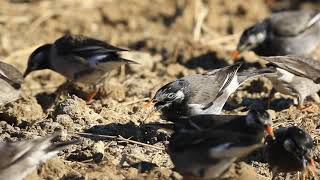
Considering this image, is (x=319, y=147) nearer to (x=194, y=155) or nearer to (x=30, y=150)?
(x=194, y=155)

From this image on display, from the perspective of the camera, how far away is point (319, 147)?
33.6ft

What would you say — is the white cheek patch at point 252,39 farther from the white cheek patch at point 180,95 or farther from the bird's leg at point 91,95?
the white cheek patch at point 180,95

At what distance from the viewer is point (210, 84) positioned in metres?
10.9

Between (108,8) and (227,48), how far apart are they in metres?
2.99

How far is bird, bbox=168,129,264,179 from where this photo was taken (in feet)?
26.7

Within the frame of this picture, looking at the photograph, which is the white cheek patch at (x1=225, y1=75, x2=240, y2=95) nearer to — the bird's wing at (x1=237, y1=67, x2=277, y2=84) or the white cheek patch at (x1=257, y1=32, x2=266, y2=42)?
the bird's wing at (x1=237, y1=67, x2=277, y2=84)

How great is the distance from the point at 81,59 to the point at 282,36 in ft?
13.4

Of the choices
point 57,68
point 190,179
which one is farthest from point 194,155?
point 57,68

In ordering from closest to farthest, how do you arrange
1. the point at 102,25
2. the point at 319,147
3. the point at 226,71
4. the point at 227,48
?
the point at 319,147
the point at 226,71
the point at 227,48
the point at 102,25

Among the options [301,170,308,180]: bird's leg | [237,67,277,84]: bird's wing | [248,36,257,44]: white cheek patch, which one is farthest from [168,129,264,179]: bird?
[248,36,257,44]: white cheek patch

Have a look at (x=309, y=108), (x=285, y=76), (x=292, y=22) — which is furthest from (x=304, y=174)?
(x=292, y=22)

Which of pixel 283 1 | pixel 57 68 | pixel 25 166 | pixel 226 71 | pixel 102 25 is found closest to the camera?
pixel 25 166

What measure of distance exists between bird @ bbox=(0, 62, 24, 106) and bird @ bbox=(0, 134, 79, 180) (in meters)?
3.30

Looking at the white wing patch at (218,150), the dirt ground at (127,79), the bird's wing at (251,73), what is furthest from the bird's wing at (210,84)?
the white wing patch at (218,150)
